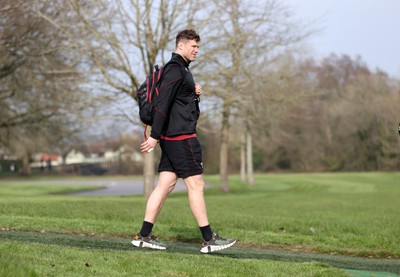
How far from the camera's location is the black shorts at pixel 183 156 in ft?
23.3

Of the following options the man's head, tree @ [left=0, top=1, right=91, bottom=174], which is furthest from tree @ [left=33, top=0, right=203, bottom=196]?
the man's head

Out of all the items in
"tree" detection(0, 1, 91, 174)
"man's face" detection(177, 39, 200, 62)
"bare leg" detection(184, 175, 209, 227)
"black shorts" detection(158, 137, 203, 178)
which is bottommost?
"bare leg" detection(184, 175, 209, 227)

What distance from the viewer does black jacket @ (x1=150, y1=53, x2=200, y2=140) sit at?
6973 millimetres

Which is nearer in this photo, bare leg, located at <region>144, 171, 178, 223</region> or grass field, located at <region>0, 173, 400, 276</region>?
grass field, located at <region>0, 173, 400, 276</region>

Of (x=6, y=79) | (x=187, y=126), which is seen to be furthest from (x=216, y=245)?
(x=6, y=79)

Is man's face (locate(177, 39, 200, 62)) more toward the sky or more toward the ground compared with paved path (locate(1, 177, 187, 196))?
more toward the sky

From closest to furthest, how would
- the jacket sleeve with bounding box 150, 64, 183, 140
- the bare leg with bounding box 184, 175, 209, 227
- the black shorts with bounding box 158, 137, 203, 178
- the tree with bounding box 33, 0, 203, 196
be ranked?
the jacket sleeve with bounding box 150, 64, 183, 140 → the black shorts with bounding box 158, 137, 203, 178 → the bare leg with bounding box 184, 175, 209, 227 → the tree with bounding box 33, 0, 203, 196

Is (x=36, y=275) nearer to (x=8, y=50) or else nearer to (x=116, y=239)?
(x=116, y=239)

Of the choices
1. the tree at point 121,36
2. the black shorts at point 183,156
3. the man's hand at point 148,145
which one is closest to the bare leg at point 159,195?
the black shorts at point 183,156

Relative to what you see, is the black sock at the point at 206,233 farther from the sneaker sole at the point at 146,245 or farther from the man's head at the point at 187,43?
the man's head at the point at 187,43

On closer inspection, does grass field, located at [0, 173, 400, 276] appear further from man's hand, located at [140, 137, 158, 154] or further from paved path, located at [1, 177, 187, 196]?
paved path, located at [1, 177, 187, 196]

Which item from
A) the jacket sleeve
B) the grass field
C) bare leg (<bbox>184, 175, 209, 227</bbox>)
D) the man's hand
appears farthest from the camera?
bare leg (<bbox>184, 175, 209, 227</bbox>)

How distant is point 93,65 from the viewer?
80.6 feet

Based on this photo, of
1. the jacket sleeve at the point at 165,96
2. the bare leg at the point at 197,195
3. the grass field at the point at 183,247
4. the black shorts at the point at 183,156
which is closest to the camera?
the grass field at the point at 183,247
